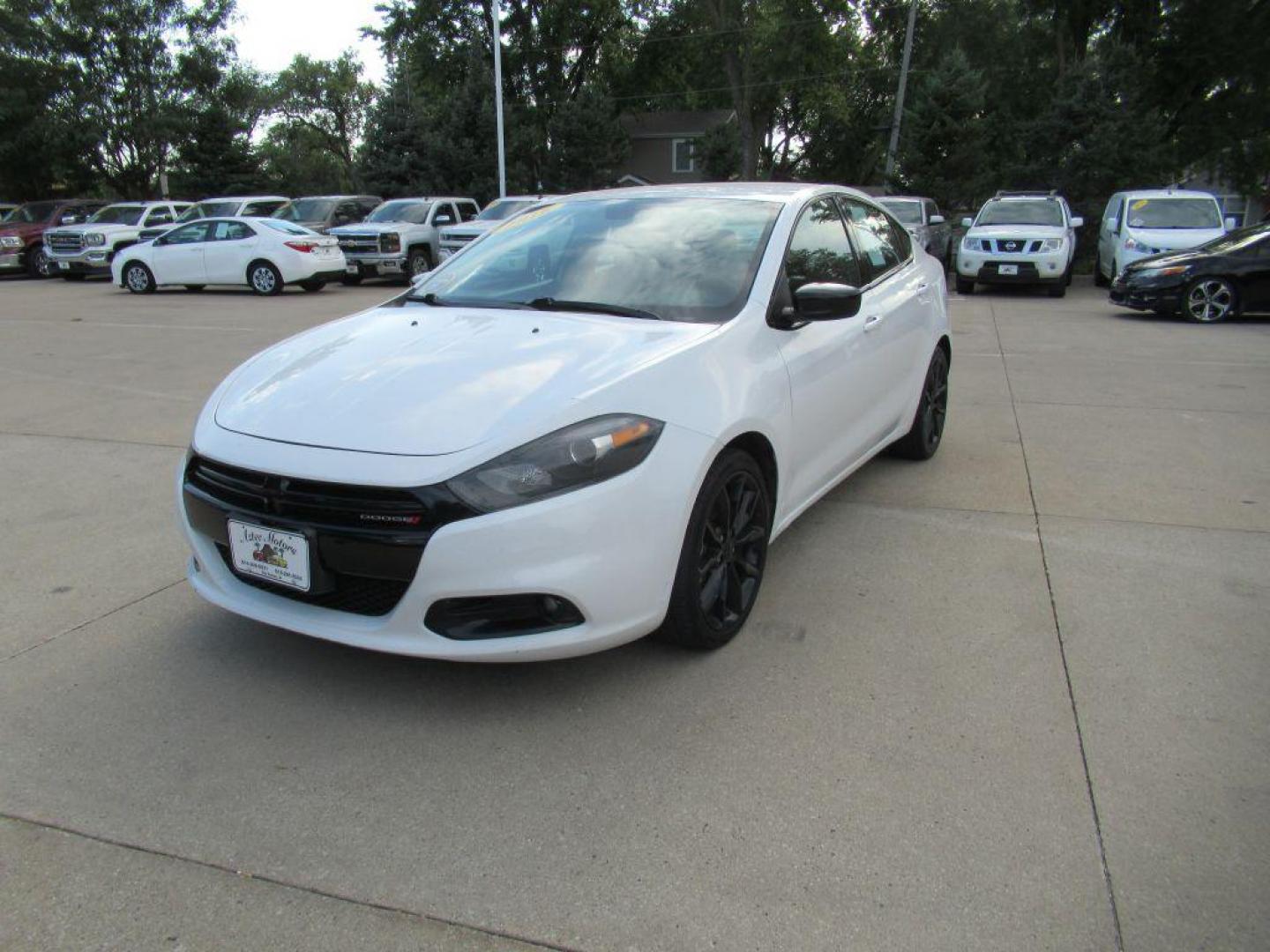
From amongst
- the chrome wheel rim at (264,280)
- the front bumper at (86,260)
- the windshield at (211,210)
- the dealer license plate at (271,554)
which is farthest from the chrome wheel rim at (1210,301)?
the front bumper at (86,260)

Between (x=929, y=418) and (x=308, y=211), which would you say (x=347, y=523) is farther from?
(x=308, y=211)

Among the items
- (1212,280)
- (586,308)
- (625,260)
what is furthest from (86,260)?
(1212,280)

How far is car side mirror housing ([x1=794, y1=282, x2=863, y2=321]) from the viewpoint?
3586 mm

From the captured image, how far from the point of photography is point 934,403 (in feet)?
19.1

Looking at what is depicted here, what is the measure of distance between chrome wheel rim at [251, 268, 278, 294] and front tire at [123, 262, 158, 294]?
227 centimetres

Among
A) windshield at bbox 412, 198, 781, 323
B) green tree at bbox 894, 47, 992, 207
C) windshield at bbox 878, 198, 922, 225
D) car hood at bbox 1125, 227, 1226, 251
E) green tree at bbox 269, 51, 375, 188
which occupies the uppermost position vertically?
green tree at bbox 269, 51, 375, 188

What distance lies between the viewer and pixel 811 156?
4778cm

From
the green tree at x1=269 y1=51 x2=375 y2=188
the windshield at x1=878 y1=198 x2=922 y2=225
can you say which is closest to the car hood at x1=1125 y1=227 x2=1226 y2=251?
the windshield at x1=878 y1=198 x2=922 y2=225

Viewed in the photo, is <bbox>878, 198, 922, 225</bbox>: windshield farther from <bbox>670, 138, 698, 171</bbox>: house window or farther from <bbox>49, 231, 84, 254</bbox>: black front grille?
<bbox>670, 138, 698, 171</bbox>: house window

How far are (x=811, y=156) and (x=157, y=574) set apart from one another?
48.0m

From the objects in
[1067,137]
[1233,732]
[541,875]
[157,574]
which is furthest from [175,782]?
[1067,137]

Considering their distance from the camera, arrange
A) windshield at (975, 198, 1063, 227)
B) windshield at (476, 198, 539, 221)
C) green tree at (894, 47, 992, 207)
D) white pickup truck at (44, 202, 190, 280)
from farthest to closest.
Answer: green tree at (894, 47, 992, 207), white pickup truck at (44, 202, 190, 280), windshield at (476, 198, 539, 221), windshield at (975, 198, 1063, 227)

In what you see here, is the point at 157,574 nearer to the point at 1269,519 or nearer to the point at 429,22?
the point at 1269,519

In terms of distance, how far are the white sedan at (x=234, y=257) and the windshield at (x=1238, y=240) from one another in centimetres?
1413
